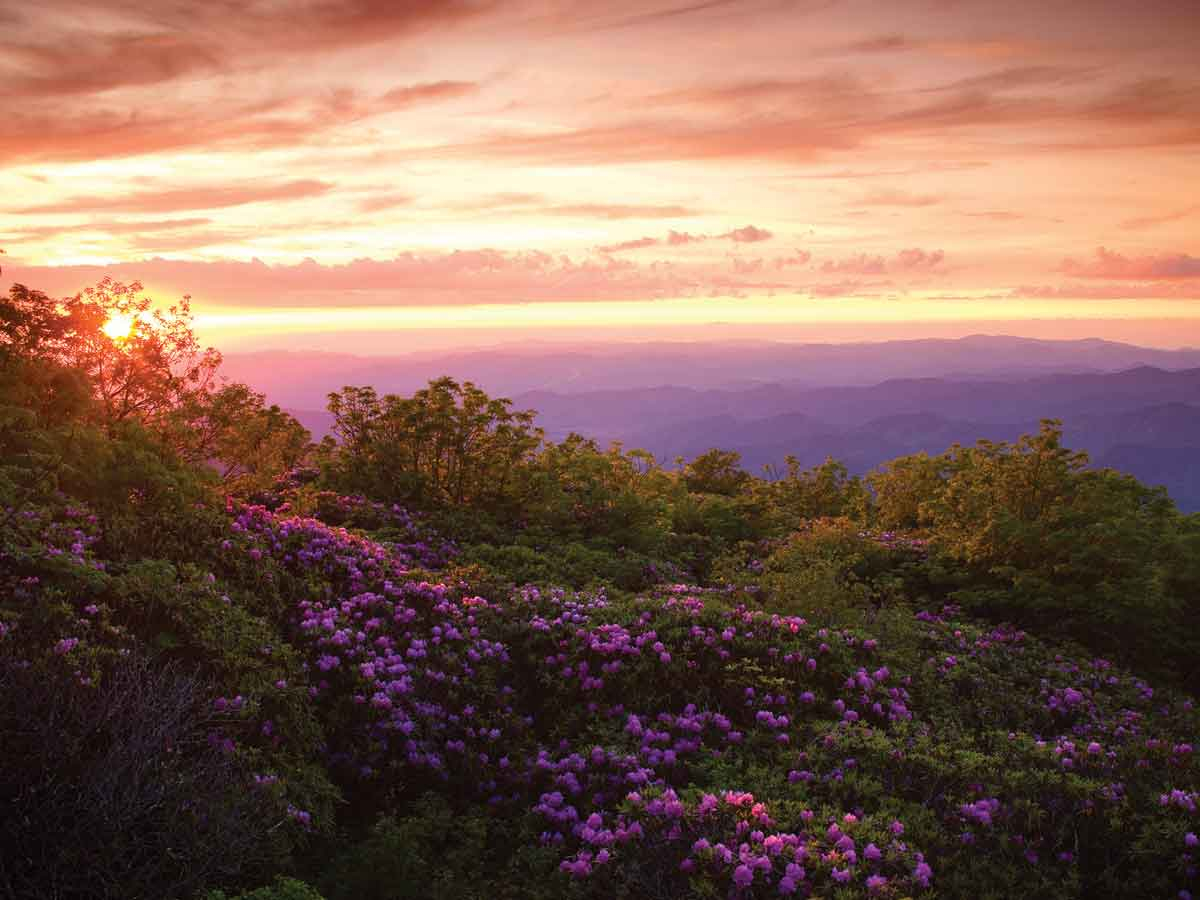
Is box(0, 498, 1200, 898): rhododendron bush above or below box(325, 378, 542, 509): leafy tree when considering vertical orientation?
below

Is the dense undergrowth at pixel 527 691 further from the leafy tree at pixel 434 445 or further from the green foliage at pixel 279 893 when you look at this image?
the leafy tree at pixel 434 445

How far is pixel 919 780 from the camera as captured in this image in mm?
6984

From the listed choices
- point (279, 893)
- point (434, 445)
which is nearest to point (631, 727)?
point (279, 893)

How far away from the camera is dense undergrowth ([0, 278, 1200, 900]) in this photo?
207 inches

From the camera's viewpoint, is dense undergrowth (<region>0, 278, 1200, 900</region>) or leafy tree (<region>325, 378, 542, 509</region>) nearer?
dense undergrowth (<region>0, 278, 1200, 900</region>)

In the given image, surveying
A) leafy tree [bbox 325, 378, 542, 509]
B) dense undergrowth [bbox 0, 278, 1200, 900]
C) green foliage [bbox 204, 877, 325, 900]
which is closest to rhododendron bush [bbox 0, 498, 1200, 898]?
dense undergrowth [bbox 0, 278, 1200, 900]

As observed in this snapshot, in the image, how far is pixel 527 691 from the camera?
8586 millimetres

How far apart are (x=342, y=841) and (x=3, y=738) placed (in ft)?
9.26

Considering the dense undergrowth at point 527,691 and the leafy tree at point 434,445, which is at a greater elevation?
the leafy tree at point 434,445

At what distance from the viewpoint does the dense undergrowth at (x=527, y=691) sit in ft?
17.3

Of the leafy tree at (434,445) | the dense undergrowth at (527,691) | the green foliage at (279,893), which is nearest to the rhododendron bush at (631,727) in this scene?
the dense undergrowth at (527,691)

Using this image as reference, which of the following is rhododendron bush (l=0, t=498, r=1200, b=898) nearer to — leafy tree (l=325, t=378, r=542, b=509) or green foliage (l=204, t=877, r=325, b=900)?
green foliage (l=204, t=877, r=325, b=900)

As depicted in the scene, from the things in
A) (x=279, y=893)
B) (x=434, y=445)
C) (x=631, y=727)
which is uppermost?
(x=434, y=445)

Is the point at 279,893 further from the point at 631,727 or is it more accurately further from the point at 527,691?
the point at 527,691
